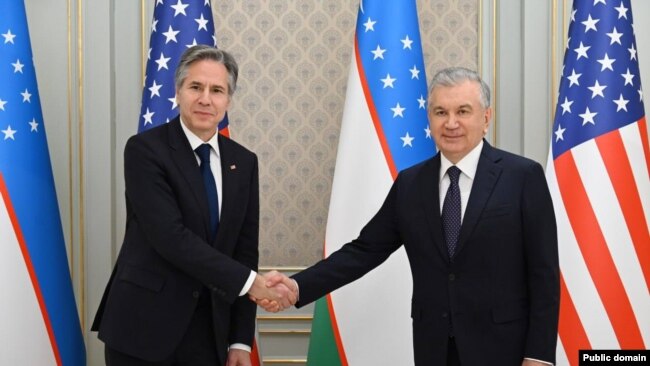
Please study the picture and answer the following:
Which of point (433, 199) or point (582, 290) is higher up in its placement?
point (433, 199)

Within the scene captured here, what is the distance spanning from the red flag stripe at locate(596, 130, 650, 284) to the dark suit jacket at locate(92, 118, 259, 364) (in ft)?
4.47

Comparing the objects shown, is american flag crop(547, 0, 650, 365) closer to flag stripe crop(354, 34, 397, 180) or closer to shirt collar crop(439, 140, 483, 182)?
flag stripe crop(354, 34, 397, 180)

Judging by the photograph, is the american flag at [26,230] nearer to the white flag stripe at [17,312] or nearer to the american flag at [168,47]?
the white flag stripe at [17,312]

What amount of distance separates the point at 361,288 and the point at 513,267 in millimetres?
918

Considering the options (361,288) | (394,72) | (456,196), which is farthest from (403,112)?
(456,196)

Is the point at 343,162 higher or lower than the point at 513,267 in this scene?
higher

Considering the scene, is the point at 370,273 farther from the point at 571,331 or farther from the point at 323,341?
the point at 571,331

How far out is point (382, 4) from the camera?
2.82 m

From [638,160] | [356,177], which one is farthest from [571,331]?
[356,177]

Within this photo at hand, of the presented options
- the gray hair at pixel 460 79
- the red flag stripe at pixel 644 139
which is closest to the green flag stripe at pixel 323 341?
the gray hair at pixel 460 79

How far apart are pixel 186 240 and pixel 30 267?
3.41ft

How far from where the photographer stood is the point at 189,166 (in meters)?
2.01

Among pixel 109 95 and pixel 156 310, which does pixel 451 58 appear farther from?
pixel 156 310

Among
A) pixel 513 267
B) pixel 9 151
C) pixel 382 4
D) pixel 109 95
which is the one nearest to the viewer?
pixel 513 267
